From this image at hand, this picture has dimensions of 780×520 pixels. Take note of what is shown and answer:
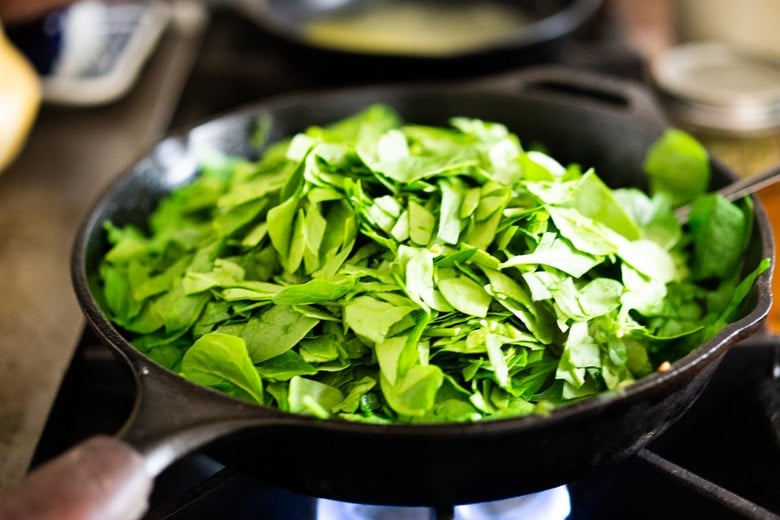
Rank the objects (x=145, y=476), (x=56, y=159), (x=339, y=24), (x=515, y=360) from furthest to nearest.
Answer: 1. (x=339, y=24)
2. (x=56, y=159)
3. (x=515, y=360)
4. (x=145, y=476)

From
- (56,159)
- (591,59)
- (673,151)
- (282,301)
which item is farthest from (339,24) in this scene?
(282,301)

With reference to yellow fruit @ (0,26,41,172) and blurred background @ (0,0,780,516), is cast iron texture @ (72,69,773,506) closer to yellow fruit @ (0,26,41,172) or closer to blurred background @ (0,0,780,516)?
blurred background @ (0,0,780,516)

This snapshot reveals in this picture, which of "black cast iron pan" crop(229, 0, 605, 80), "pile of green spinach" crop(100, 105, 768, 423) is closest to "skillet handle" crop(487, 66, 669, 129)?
"black cast iron pan" crop(229, 0, 605, 80)

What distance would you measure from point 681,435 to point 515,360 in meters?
0.28

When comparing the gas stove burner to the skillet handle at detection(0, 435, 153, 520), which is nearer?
the skillet handle at detection(0, 435, 153, 520)

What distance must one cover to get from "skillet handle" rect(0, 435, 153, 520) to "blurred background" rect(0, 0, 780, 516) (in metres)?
0.33

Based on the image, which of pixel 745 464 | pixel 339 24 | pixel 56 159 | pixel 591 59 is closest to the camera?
pixel 745 464

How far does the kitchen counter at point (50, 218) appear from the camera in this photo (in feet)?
2.58

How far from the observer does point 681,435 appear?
0.78m

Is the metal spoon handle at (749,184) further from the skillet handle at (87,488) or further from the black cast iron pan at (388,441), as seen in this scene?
the skillet handle at (87,488)

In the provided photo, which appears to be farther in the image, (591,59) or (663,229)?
(591,59)

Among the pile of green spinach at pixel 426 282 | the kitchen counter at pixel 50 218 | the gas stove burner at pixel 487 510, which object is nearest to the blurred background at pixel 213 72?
the kitchen counter at pixel 50 218

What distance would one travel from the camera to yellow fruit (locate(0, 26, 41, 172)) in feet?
3.28

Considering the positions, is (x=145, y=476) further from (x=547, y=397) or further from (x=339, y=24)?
(x=339, y=24)
